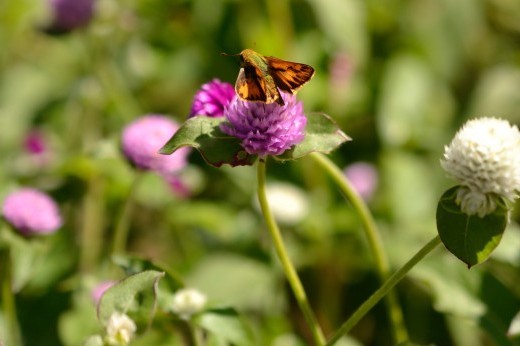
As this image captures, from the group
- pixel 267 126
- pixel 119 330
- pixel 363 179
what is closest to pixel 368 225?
pixel 267 126

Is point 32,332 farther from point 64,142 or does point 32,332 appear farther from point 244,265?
point 64,142

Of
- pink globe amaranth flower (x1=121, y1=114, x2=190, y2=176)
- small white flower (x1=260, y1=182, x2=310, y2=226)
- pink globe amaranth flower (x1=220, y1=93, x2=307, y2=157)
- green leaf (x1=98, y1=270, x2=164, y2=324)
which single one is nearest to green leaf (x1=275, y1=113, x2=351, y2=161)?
pink globe amaranth flower (x1=220, y1=93, x2=307, y2=157)

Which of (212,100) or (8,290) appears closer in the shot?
(212,100)

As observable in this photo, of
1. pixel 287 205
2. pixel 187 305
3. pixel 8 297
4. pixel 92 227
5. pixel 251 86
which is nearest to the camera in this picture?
pixel 251 86

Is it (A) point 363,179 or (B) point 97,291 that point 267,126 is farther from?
(A) point 363,179

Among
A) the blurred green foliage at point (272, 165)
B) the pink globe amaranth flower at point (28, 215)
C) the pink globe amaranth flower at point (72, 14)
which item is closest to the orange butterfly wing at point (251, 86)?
the blurred green foliage at point (272, 165)

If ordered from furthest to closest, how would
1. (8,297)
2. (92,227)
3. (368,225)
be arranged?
1. (92,227)
2. (8,297)
3. (368,225)

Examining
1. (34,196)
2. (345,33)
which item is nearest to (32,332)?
(34,196)

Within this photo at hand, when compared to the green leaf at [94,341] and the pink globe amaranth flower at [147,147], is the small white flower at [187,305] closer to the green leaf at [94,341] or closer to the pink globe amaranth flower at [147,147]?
the green leaf at [94,341]
